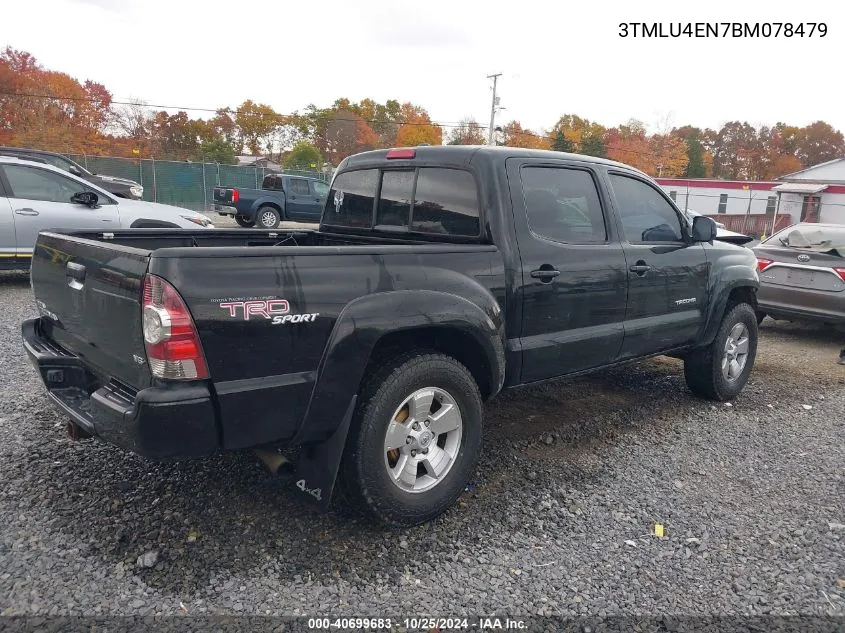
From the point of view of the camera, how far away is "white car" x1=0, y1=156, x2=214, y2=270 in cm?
802

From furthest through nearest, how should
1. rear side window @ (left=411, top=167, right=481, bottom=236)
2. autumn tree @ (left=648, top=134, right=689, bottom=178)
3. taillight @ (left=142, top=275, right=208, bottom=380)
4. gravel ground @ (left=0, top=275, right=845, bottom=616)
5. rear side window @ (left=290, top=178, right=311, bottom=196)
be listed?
autumn tree @ (left=648, top=134, right=689, bottom=178), rear side window @ (left=290, top=178, right=311, bottom=196), rear side window @ (left=411, top=167, right=481, bottom=236), gravel ground @ (left=0, top=275, right=845, bottom=616), taillight @ (left=142, top=275, right=208, bottom=380)

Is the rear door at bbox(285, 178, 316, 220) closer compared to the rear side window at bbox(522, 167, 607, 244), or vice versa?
the rear side window at bbox(522, 167, 607, 244)

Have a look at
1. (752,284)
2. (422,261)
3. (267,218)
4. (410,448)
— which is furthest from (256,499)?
(267,218)

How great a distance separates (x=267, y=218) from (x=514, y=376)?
17.5 metres

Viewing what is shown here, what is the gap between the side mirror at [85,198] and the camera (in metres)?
8.30

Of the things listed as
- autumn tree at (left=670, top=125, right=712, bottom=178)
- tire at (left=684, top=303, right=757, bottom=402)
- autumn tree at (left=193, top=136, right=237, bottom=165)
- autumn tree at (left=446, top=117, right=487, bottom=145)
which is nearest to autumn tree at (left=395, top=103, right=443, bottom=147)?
autumn tree at (left=446, top=117, right=487, bottom=145)

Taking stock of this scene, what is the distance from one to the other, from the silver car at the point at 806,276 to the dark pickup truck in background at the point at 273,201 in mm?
13753

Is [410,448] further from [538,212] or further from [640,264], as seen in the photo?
[640,264]

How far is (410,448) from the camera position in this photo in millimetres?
3109

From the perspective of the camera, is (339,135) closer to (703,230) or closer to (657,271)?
(703,230)

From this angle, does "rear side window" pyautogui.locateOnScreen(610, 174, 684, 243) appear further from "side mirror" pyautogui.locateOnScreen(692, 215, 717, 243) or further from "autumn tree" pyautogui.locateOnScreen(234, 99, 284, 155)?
"autumn tree" pyautogui.locateOnScreen(234, 99, 284, 155)

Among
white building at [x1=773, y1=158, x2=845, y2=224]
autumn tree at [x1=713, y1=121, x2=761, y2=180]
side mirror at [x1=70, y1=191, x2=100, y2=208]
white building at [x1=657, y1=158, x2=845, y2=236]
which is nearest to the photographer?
side mirror at [x1=70, y1=191, x2=100, y2=208]

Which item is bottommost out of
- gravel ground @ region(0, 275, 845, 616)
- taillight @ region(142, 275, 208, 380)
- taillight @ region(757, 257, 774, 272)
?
gravel ground @ region(0, 275, 845, 616)

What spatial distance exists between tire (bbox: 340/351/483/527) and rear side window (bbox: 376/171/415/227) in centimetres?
115
